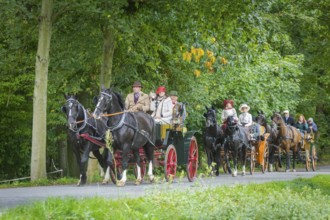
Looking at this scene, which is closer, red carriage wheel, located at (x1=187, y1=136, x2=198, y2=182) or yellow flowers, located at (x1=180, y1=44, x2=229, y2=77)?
red carriage wheel, located at (x1=187, y1=136, x2=198, y2=182)

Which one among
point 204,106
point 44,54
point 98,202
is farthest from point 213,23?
point 98,202

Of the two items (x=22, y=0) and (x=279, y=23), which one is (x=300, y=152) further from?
(x=22, y=0)

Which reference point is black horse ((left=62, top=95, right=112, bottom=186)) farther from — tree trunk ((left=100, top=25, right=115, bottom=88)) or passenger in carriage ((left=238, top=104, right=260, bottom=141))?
passenger in carriage ((left=238, top=104, right=260, bottom=141))

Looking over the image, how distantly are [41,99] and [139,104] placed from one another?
291 centimetres

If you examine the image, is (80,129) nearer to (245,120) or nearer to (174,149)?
(174,149)

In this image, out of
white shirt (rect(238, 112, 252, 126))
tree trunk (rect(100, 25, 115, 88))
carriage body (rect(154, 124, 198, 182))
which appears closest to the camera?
carriage body (rect(154, 124, 198, 182))

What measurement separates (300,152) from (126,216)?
84.6 feet

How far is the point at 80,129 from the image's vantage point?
19.4 meters

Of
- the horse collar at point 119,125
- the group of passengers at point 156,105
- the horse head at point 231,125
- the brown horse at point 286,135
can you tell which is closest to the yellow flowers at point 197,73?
the horse head at point 231,125

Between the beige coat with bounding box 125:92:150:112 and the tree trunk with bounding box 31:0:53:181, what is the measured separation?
8.46 ft

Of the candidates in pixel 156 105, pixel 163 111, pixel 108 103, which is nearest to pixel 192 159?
pixel 163 111

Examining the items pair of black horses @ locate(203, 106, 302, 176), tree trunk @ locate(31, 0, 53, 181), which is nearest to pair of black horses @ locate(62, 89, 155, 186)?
tree trunk @ locate(31, 0, 53, 181)

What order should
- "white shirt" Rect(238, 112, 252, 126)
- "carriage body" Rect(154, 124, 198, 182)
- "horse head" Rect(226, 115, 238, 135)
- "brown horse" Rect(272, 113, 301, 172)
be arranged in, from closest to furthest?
"carriage body" Rect(154, 124, 198, 182), "horse head" Rect(226, 115, 238, 135), "white shirt" Rect(238, 112, 252, 126), "brown horse" Rect(272, 113, 301, 172)

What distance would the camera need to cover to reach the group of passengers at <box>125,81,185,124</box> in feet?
68.6
